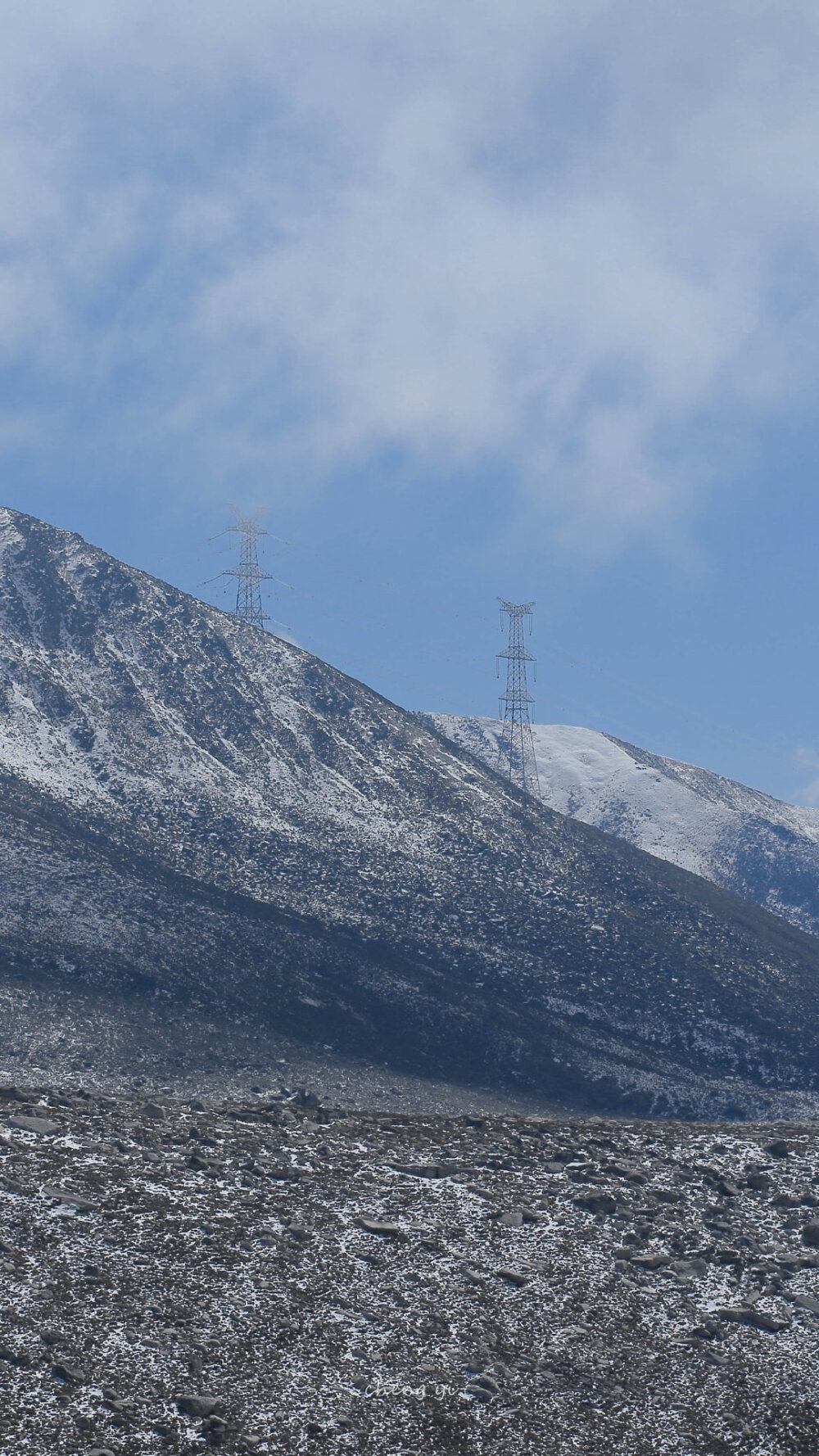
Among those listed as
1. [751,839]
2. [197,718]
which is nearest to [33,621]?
[197,718]

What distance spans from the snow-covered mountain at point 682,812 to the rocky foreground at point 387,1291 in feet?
331

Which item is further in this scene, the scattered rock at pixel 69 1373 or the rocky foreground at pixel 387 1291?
the rocky foreground at pixel 387 1291

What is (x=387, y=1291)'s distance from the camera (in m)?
23.9

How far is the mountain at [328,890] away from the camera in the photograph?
64.0m

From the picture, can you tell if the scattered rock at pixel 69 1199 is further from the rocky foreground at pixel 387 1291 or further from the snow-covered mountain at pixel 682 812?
the snow-covered mountain at pixel 682 812

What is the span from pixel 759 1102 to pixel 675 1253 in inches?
1509

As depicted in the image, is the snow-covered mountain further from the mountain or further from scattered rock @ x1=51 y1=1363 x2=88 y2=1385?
scattered rock @ x1=51 y1=1363 x2=88 y2=1385

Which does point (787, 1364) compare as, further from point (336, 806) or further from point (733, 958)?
point (336, 806)

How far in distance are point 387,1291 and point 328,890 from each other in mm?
56020

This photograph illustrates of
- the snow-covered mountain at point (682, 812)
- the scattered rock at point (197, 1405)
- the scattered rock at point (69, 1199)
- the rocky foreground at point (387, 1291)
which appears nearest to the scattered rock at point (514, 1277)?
the rocky foreground at point (387, 1291)

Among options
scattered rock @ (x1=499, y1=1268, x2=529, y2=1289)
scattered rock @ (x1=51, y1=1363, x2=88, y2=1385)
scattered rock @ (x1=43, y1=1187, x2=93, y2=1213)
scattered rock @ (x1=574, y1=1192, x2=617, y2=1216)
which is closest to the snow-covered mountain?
scattered rock @ (x1=574, y1=1192, x2=617, y2=1216)

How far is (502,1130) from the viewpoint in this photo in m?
34.0

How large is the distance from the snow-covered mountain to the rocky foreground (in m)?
101

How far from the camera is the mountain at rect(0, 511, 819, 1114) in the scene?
210 ft
